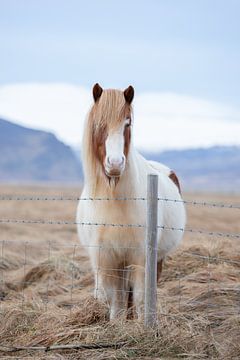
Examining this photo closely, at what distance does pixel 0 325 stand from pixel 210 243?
192 inches

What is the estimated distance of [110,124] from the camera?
6.00 m

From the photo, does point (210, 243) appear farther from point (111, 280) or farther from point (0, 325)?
point (0, 325)

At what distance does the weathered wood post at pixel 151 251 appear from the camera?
5625mm

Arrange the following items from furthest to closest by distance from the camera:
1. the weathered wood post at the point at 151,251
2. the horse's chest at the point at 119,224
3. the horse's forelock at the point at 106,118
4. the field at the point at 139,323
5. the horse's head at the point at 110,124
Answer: the horse's chest at the point at 119,224, the horse's forelock at the point at 106,118, the horse's head at the point at 110,124, the weathered wood post at the point at 151,251, the field at the point at 139,323

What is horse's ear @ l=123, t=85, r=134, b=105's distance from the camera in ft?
20.2

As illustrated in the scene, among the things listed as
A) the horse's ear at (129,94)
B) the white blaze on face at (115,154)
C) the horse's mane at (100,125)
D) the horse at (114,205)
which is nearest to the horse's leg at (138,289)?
the horse at (114,205)

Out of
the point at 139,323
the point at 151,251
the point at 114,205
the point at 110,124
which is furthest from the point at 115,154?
the point at 139,323

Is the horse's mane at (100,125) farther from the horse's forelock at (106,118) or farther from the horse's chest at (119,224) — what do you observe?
the horse's chest at (119,224)

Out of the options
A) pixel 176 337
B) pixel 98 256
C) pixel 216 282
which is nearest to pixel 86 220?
pixel 98 256

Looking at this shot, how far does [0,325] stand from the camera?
6145mm

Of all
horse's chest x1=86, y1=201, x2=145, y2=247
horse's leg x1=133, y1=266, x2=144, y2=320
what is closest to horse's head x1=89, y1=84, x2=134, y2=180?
horse's chest x1=86, y1=201, x2=145, y2=247

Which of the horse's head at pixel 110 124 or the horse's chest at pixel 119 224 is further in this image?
the horse's chest at pixel 119 224

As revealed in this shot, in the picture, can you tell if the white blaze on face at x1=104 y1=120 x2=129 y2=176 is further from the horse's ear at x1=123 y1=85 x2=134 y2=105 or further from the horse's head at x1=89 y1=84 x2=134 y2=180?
the horse's ear at x1=123 y1=85 x2=134 y2=105

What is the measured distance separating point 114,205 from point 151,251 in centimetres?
80
